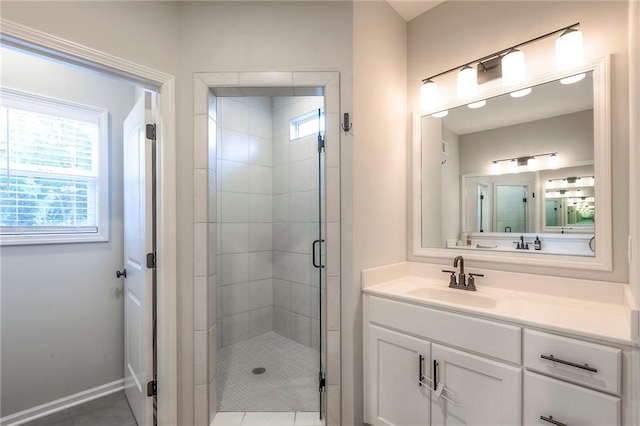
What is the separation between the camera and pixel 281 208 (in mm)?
3162

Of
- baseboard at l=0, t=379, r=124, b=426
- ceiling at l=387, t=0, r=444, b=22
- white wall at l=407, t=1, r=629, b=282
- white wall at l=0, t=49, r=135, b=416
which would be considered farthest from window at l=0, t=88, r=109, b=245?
white wall at l=407, t=1, r=629, b=282

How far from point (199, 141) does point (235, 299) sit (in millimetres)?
1864

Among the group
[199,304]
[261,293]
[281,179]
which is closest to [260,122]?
[281,179]

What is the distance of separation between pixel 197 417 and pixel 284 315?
1475mm

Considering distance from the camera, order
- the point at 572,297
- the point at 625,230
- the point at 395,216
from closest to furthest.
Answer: the point at 625,230
the point at 572,297
the point at 395,216

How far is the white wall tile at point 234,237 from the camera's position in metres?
2.91

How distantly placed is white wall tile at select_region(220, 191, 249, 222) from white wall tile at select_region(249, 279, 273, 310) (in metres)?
0.74

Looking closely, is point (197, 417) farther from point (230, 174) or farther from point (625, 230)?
point (625, 230)

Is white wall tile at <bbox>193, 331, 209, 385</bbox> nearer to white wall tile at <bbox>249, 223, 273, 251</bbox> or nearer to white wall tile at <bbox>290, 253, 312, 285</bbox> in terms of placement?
white wall tile at <bbox>290, 253, 312, 285</bbox>

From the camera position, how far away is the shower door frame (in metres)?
1.70

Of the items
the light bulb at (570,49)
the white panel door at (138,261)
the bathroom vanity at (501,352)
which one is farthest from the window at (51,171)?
the light bulb at (570,49)

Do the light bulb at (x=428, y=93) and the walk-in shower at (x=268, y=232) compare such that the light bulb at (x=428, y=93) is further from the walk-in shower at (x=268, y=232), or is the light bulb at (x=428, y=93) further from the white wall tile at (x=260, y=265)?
the white wall tile at (x=260, y=265)

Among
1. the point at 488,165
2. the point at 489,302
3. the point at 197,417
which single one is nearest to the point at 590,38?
the point at 488,165

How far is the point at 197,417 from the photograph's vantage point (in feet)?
5.56
